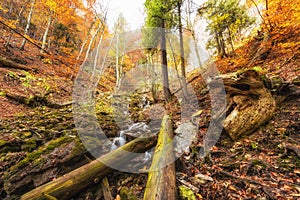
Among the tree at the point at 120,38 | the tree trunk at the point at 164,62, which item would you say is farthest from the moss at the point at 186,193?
the tree at the point at 120,38

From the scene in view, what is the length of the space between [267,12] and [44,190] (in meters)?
11.5

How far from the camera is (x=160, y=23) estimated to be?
9.49 m

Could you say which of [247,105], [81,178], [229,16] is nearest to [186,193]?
[81,178]

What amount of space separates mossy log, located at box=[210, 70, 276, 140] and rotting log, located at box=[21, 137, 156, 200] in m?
2.83

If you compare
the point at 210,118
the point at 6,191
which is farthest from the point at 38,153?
the point at 210,118

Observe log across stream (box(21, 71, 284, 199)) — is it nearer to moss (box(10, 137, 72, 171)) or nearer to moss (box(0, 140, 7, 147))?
moss (box(10, 137, 72, 171))

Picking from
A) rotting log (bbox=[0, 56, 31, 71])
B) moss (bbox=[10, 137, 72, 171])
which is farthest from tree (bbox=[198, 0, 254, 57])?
rotting log (bbox=[0, 56, 31, 71])

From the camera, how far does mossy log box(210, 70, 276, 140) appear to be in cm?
375

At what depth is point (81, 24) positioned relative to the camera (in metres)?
17.9

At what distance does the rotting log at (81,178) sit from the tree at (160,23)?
675 cm

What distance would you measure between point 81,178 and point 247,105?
15.4ft

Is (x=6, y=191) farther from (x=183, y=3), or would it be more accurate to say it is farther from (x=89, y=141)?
(x=183, y=3)

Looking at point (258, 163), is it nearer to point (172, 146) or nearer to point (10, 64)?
point (172, 146)

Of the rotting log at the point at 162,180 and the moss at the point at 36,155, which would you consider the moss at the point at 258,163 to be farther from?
the moss at the point at 36,155
